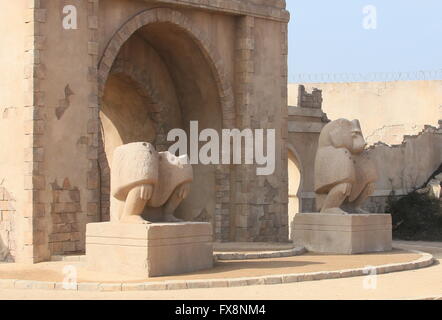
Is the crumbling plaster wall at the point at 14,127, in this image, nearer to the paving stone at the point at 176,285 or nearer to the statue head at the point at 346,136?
the paving stone at the point at 176,285

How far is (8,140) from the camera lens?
1455cm

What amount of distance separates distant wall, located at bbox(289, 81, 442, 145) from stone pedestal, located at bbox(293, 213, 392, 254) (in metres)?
14.5

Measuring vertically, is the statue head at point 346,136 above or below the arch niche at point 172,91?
below

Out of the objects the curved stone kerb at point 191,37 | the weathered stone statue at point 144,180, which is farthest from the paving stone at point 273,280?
the curved stone kerb at point 191,37

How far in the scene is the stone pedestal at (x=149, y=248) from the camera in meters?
11.5

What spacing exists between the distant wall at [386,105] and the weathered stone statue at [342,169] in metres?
14.3

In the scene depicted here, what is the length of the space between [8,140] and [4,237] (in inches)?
66.6

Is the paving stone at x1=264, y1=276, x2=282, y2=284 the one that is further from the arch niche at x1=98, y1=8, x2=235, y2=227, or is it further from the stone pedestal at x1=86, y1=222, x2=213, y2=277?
the arch niche at x1=98, y1=8, x2=235, y2=227

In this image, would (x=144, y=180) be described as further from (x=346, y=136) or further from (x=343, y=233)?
(x=346, y=136)

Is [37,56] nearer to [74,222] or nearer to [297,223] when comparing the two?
[74,222]

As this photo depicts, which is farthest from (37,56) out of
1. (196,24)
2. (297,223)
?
(297,223)

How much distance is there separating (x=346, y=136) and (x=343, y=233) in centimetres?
180

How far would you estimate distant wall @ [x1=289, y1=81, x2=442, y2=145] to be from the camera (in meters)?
A: 30.6

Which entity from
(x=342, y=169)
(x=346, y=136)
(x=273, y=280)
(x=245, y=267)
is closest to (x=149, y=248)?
(x=273, y=280)
